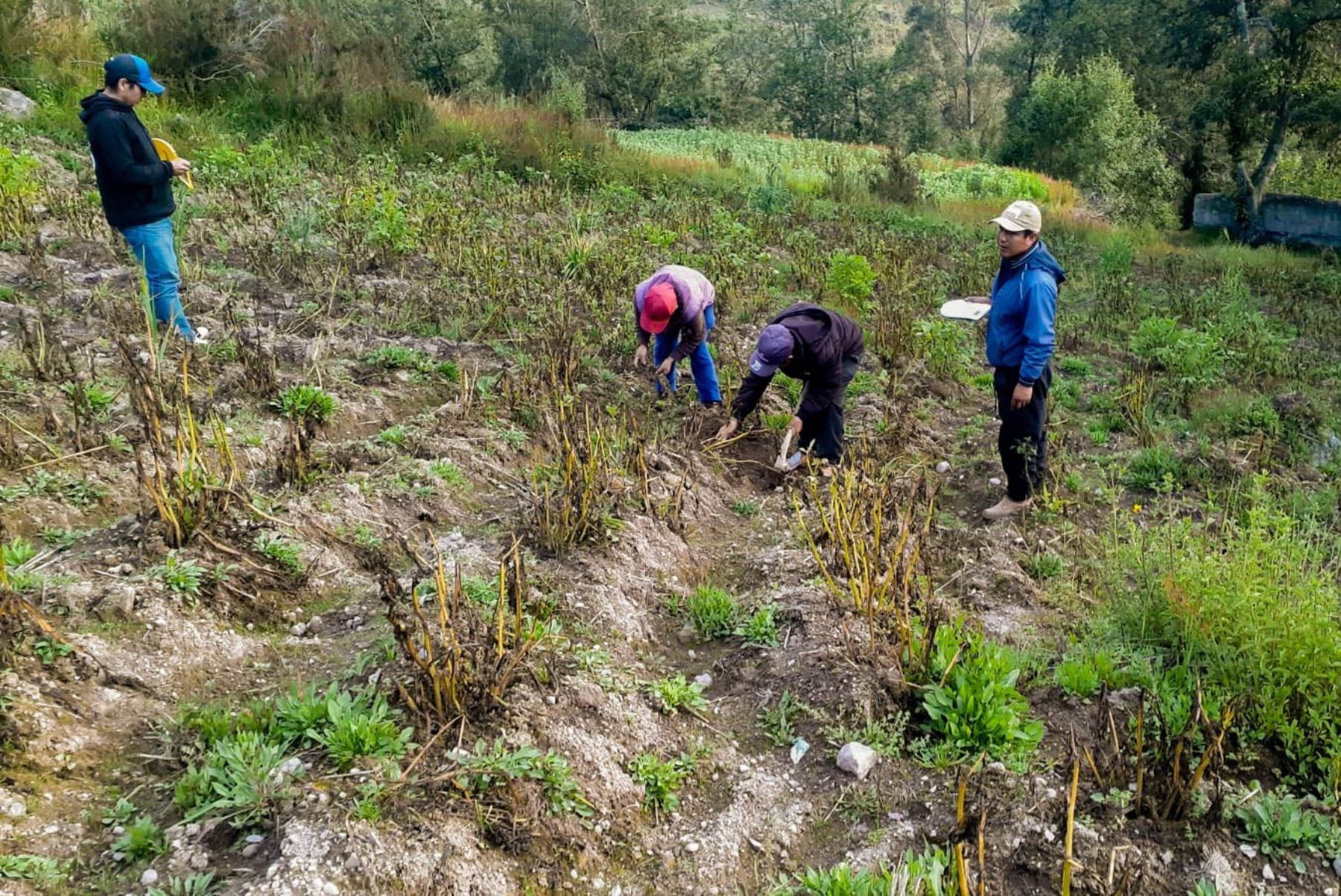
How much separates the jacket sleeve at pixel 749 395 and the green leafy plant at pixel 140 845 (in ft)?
12.5

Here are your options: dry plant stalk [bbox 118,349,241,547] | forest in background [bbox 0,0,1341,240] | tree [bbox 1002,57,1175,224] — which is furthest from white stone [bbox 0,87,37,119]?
tree [bbox 1002,57,1175,224]

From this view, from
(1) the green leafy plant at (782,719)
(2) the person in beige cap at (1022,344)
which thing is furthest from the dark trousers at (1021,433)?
(1) the green leafy plant at (782,719)

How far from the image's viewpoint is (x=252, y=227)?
841 centimetres

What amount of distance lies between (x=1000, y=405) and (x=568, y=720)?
11.8ft

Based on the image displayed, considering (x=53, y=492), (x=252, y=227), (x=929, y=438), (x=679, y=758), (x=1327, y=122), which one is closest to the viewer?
(x=679, y=758)

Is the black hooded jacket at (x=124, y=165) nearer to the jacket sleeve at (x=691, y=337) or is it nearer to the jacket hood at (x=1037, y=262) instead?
the jacket sleeve at (x=691, y=337)

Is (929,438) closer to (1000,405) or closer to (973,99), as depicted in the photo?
(1000,405)

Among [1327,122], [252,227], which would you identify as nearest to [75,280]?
[252,227]

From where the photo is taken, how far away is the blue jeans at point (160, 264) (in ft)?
18.2

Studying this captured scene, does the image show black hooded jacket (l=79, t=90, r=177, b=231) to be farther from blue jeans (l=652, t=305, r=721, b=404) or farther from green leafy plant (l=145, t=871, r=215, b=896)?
green leafy plant (l=145, t=871, r=215, b=896)

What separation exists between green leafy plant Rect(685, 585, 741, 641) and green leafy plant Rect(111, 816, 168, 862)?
2.20 metres

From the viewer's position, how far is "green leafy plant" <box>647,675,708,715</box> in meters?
3.43

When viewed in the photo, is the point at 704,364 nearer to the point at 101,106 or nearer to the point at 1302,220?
the point at 101,106

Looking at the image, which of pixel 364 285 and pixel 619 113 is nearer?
pixel 364 285
